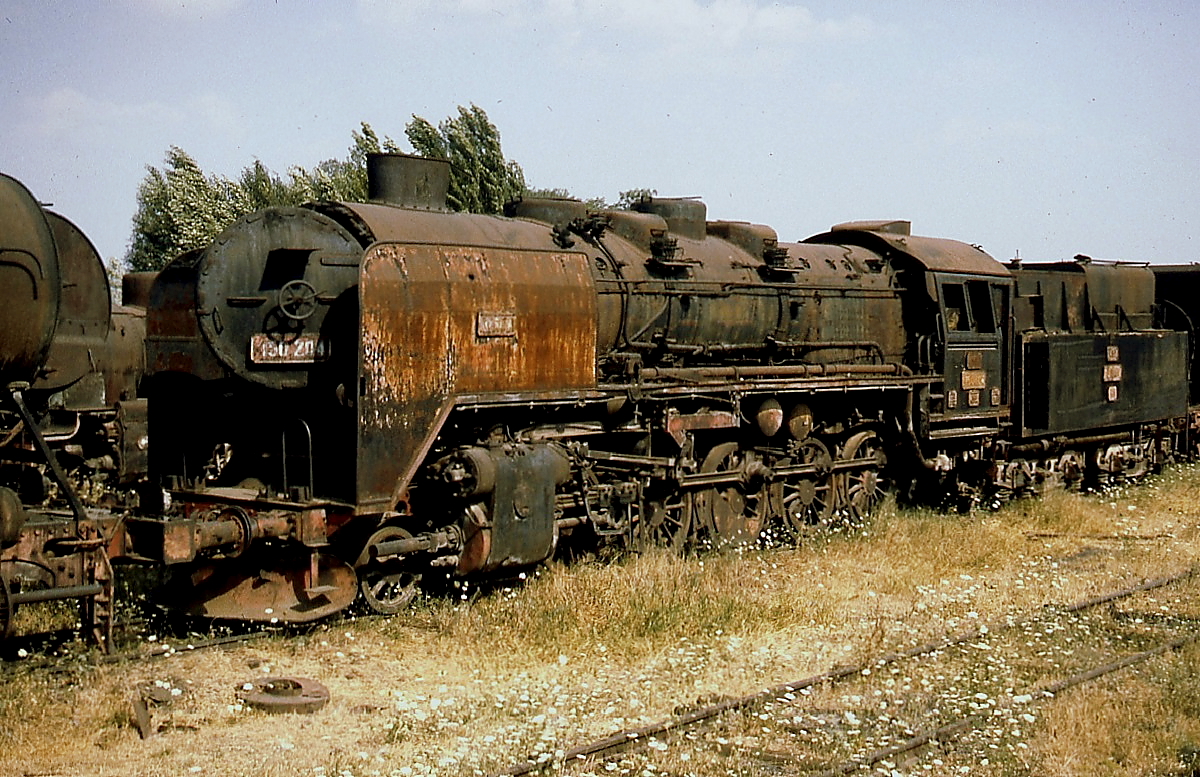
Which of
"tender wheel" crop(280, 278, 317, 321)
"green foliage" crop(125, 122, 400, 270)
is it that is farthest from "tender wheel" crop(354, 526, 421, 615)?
"green foliage" crop(125, 122, 400, 270)

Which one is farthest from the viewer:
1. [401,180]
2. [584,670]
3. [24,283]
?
[401,180]

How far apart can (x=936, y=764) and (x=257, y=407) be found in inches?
219

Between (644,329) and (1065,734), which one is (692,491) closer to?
(644,329)

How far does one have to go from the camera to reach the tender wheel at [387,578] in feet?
29.9

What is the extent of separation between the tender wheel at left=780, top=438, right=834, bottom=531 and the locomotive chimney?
4838 millimetres

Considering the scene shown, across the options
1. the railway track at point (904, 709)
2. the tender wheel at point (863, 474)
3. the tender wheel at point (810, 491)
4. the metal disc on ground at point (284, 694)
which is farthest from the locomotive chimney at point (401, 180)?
the tender wheel at point (863, 474)

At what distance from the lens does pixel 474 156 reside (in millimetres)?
37344

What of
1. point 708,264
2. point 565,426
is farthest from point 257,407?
point 708,264

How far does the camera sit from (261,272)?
905 cm

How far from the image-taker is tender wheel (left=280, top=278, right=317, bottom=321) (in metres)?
8.87

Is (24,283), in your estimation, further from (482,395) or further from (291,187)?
(291,187)

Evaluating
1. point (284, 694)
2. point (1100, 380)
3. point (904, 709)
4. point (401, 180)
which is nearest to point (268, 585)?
point (284, 694)

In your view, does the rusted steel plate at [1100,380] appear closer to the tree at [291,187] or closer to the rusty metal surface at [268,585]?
the rusty metal surface at [268,585]

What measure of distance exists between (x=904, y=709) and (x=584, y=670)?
205 cm
